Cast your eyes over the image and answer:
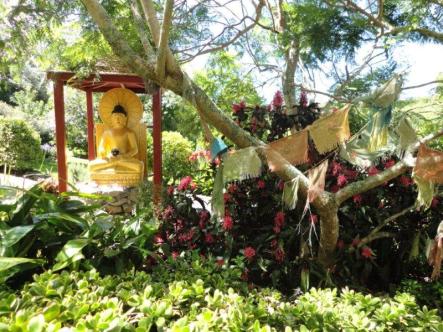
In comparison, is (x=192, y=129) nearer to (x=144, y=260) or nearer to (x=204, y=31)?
(x=204, y=31)

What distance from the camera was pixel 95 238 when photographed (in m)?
2.01

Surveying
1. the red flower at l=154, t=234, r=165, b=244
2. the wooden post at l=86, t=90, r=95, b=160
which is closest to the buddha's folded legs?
the wooden post at l=86, t=90, r=95, b=160

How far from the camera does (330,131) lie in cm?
202


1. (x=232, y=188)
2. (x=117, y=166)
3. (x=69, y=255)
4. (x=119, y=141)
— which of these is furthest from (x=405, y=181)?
(x=119, y=141)

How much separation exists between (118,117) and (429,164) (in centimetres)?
440

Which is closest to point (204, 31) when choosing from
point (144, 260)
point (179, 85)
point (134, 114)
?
point (134, 114)

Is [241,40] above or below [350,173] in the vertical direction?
above

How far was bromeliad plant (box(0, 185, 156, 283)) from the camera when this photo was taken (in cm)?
169

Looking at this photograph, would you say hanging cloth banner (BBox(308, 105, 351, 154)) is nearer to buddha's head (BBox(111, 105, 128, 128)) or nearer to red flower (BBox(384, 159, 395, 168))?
red flower (BBox(384, 159, 395, 168))

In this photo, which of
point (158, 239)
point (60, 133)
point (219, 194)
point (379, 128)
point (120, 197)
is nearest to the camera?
point (379, 128)

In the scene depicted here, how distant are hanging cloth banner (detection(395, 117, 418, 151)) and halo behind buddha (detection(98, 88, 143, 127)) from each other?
433 centimetres

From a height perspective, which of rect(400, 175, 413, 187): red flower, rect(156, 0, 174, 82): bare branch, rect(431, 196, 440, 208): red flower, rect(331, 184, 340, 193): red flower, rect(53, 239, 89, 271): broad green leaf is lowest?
rect(53, 239, 89, 271): broad green leaf

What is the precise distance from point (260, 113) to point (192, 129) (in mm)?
5559

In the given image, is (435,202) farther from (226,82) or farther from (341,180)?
(226,82)
